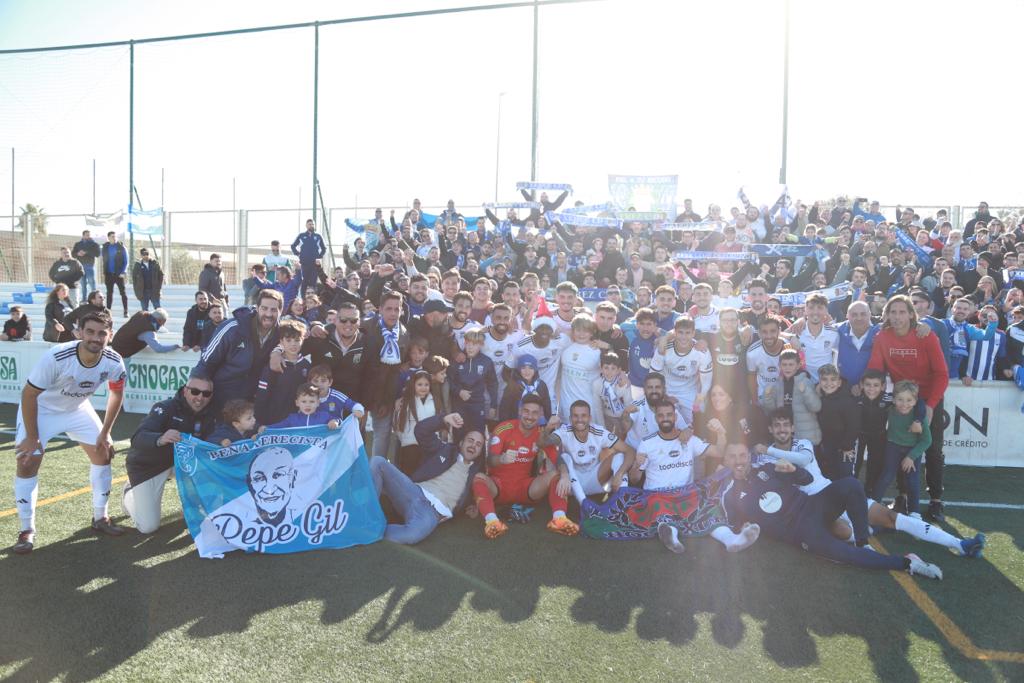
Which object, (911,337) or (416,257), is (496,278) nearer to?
(416,257)

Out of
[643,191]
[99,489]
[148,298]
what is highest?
[643,191]

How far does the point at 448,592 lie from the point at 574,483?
1932 millimetres

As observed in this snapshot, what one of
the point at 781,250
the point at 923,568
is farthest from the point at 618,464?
the point at 781,250

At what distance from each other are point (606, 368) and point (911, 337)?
2759 mm

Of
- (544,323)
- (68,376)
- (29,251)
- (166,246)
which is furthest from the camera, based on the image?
(29,251)

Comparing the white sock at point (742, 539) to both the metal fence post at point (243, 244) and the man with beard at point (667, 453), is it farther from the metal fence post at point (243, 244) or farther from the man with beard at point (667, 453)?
the metal fence post at point (243, 244)

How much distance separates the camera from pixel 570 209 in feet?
58.1

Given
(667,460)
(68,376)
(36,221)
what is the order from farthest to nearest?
1. (36,221)
2. (667,460)
3. (68,376)

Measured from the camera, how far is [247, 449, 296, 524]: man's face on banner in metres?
5.70

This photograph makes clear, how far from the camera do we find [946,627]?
4.43 meters

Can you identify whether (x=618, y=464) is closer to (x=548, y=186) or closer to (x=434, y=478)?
(x=434, y=478)

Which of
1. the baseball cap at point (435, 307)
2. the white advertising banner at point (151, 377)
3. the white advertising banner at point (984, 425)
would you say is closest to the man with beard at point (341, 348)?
the baseball cap at point (435, 307)

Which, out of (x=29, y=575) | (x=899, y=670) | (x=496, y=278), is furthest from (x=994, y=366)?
(x=29, y=575)

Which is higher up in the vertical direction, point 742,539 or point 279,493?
point 279,493
